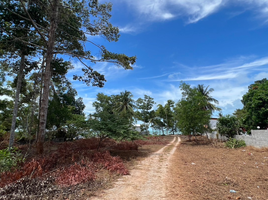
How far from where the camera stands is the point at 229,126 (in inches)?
624

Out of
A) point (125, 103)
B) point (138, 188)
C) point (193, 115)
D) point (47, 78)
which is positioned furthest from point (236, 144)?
point (125, 103)

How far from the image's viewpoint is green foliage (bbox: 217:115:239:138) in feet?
51.0

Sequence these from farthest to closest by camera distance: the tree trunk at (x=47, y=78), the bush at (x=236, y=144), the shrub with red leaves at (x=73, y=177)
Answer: the bush at (x=236, y=144) → the tree trunk at (x=47, y=78) → the shrub with red leaves at (x=73, y=177)

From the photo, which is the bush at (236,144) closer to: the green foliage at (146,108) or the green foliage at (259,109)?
the green foliage at (259,109)

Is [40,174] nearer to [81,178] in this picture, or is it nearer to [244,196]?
[81,178]

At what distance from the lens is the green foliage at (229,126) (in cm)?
1556

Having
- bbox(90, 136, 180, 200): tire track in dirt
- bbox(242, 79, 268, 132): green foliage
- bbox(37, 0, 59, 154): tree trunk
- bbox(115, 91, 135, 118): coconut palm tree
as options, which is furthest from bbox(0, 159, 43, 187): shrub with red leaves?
bbox(115, 91, 135, 118): coconut palm tree

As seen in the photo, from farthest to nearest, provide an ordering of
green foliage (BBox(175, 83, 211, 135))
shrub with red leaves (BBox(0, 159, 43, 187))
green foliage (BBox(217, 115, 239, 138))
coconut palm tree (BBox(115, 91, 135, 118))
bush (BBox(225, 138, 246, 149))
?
1. coconut palm tree (BBox(115, 91, 135, 118))
2. green foliage (BBox(175, 83, 211, 135))
3. green foliage (BBox(217, 115, 239, 138))
4. bush (BBox(225, 138, 246, 149))
5. shrub with red leaves (BBox(0, 159, 43, 187))

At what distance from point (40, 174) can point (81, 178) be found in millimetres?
1263

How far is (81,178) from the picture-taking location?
486 cm

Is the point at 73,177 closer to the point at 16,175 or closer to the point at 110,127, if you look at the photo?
the point at 16,175

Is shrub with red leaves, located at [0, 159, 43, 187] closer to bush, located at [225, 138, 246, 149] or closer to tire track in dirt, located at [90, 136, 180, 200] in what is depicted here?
tire track in dirt, located at [90, 136, 180, 200]

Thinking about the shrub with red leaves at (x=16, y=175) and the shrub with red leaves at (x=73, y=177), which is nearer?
the shrub with red leaves at (x=16, y=175)

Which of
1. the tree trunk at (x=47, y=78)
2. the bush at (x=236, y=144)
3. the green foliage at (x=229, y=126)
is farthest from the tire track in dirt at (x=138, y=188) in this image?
the green foliage at (x=229, y=126)
